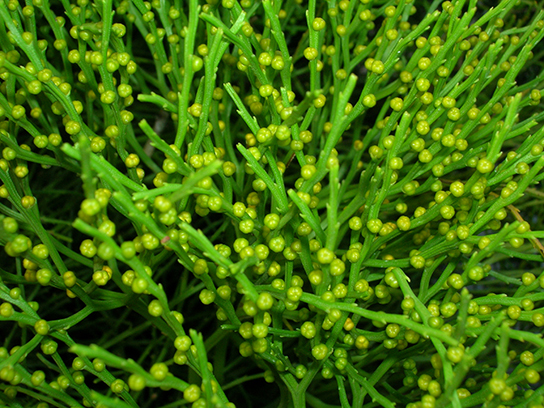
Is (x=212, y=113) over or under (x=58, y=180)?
over

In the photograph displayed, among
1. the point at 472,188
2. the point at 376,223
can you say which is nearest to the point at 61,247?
the point at 376,223

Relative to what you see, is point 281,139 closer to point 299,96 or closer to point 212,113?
point 212,113

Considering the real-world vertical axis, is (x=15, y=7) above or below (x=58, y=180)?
above

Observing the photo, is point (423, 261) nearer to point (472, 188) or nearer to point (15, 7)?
point (472, 188)

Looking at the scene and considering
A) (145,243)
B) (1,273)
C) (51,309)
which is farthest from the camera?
(51,309)

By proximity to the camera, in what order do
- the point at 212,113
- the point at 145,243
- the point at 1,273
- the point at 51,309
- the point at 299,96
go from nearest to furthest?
the point at 145,243, the point at 1,273, the point at 212,113, the point at 51,309, the point at 299,96

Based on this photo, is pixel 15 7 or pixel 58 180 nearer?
pixel 15 7

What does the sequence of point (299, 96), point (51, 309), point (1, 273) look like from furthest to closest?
point (299, 96) < point (51, 309) < point (1, 273)

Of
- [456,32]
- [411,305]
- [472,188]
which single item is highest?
[456,32]

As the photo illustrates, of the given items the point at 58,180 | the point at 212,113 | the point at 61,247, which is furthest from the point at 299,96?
the point at 61,247
